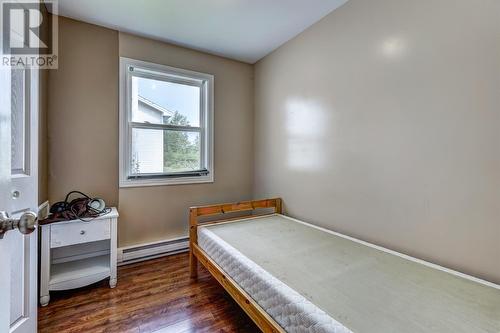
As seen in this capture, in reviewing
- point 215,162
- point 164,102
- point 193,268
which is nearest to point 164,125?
point 164,102

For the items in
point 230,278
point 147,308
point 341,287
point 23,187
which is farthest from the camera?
point 147,308

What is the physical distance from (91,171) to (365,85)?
264 centimetres

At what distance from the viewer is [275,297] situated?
1.20m

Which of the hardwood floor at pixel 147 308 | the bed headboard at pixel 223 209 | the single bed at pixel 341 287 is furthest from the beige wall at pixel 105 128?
the single bed at pixel 341 287

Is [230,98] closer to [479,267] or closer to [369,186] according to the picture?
[369,186]

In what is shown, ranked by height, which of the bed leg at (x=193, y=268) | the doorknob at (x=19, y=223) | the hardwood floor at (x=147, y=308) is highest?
the doorknob at (x=19, y=223)

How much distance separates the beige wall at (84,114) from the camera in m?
2.17

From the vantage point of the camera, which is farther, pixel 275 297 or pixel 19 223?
pixel 275 297

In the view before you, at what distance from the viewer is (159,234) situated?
2.66 m

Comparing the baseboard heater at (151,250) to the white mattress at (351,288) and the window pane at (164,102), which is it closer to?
the white mattress at (351,288)

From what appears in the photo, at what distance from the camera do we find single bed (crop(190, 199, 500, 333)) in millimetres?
984

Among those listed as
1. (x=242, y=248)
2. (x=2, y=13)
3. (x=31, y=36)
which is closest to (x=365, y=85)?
(x=242, y=248)

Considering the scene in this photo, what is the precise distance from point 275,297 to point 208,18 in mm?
2372

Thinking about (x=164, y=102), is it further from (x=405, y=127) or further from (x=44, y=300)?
(x=405, y=127)
